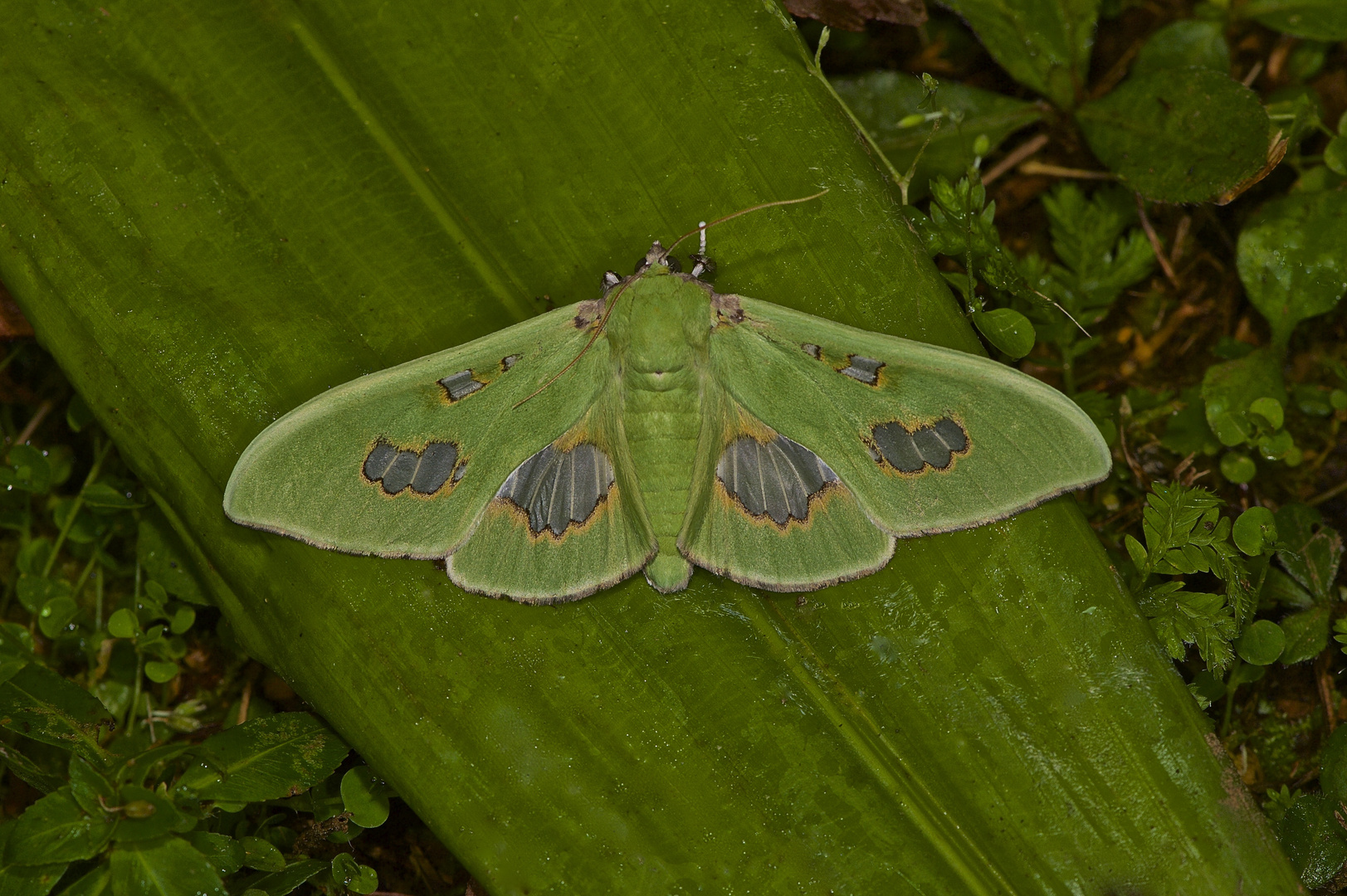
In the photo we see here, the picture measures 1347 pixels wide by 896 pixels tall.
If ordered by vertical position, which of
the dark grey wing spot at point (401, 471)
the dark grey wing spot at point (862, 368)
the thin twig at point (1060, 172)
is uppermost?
the dark grey wing spot at point (401, 471)

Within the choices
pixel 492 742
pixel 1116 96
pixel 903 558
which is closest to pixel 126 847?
pixel 492 742

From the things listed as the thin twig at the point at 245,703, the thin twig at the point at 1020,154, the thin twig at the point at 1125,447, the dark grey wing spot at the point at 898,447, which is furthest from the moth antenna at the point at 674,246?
the thin twig at the point at 245,703

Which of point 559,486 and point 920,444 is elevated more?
point 559,486

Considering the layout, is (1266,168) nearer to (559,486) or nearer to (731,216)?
(731,216)

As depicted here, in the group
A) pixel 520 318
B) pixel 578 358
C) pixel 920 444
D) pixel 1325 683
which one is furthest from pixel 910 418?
pixel 1325 683

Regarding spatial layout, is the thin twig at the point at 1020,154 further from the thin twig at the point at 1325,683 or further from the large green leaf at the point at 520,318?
the thin twig at the point at 1325,683

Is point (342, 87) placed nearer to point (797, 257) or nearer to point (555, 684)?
point (797, 257)

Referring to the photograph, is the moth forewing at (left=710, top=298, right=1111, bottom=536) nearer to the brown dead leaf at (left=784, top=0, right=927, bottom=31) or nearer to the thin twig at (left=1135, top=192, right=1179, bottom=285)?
the brown dead leaf at (left=784, top=0, right=927, bottom=31)
